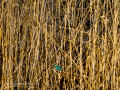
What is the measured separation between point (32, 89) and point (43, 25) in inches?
16.0

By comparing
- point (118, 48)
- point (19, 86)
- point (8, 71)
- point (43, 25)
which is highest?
point (43, 25)

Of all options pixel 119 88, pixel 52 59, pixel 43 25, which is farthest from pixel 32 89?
pixel 119 88

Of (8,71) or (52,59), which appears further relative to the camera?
(52,59)

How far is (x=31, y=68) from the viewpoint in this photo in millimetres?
1151

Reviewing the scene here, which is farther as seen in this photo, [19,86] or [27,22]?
[27,22]

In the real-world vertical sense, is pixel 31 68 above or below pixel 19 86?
above

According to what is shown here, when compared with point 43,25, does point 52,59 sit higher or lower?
lower

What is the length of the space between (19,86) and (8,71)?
129 millimetres

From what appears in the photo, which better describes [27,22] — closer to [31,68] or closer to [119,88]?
[31,68]

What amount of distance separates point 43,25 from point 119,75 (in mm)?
588

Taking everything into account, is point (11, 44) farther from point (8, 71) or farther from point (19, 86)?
point (19, 86)

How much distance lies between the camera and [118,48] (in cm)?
111

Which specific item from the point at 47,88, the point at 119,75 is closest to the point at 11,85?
the point at 47,88

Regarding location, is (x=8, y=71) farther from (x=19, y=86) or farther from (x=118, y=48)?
(x=118, y=48)
